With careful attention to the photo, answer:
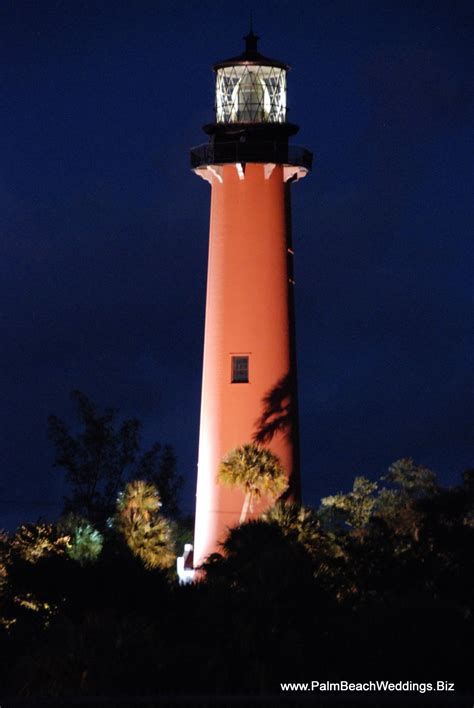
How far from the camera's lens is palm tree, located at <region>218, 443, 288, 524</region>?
4394 cm

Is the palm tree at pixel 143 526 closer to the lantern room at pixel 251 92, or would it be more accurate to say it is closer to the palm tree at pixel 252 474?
the palm tree at pixel 252 474

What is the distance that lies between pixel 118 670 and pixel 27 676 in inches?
50.8

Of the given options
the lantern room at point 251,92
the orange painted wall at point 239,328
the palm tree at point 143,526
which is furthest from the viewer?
the lantern room at point 251,92

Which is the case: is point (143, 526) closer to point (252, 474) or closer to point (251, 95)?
point (252, 474)

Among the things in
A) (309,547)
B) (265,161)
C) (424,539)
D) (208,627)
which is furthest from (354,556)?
(265,161)

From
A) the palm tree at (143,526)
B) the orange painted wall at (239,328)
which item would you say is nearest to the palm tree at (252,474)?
the orange painted wall at (239,328)

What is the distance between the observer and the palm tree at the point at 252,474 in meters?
43.9

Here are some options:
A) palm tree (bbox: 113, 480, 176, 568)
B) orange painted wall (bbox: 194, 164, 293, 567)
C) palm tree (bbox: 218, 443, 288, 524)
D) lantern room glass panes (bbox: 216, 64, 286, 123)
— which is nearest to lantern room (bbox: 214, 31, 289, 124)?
lantern room glass panes (bbox: 216, 64, 286, 123)

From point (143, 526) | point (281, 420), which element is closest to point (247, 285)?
point (281, 420)

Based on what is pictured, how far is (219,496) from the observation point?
44875 millimetres

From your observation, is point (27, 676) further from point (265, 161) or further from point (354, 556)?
point (265, 161)

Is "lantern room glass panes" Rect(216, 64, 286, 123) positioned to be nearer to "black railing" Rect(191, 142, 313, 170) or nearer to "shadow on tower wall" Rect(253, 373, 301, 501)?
"black railing" Rect(191, 142, 313, 170)

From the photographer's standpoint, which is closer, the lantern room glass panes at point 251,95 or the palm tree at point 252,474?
the palm tree at point 252,474

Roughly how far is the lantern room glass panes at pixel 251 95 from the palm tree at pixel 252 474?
9.27m
